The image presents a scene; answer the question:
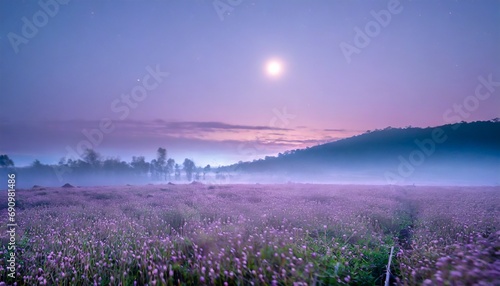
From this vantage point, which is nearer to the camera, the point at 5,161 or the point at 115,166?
the point at 5,161

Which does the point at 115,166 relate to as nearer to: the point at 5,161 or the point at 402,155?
the point at 5,161

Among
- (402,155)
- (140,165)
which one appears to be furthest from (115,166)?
(402,155)

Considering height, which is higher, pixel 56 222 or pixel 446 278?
pixel 446 278

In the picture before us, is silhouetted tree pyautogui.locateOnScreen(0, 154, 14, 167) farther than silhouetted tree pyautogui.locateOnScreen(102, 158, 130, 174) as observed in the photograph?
No

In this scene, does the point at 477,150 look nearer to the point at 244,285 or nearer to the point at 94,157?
the point at 244,285

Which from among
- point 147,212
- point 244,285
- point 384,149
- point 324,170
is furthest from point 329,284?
point 384,149

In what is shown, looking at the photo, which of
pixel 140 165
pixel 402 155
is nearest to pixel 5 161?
pixel 140 165

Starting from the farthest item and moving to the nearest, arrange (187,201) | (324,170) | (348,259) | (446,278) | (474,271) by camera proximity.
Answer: (324,170)
(187,201)
(348,259)
(446,278)
(474,271)

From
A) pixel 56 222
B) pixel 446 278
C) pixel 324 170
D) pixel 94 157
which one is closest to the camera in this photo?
pixel 446 278

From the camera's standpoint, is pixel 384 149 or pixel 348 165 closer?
pixel 384 149

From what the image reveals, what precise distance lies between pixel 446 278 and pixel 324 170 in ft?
496

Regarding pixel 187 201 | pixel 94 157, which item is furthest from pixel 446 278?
pixel 94 157

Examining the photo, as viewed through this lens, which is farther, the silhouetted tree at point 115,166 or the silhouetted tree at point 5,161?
the silhouetted tree at point 115,166

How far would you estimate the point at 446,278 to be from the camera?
297 cm
